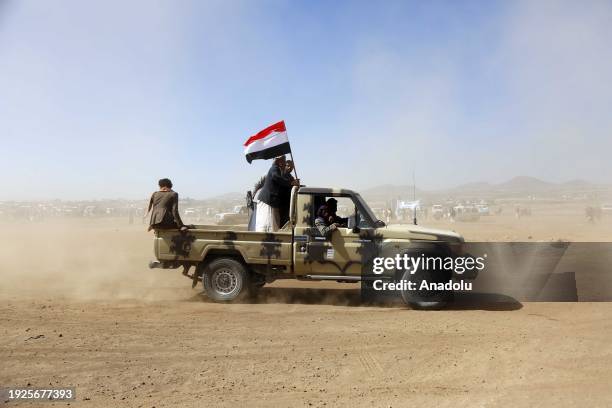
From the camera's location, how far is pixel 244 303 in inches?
332

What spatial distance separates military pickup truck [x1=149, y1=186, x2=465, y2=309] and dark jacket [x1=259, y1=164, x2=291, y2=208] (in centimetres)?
48

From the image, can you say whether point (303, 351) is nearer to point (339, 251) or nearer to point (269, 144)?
point (339, 251)

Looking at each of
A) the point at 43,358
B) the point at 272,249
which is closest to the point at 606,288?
the point at 272,249

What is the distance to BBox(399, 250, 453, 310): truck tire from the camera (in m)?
7.87

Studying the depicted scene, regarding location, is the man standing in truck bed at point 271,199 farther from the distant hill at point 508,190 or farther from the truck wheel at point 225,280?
the distant hill at point 508,190

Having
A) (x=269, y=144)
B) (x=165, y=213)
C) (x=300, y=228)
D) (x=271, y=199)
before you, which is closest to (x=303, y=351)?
(x=300, y=228)

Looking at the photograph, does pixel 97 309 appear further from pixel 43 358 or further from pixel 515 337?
pixel 515 337

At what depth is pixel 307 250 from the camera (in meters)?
8.09

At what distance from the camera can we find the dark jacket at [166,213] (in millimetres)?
8312

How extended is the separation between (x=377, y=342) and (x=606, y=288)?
6033 mm

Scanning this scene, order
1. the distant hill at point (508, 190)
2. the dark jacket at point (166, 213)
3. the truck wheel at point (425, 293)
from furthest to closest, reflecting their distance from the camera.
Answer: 1. the distant hill at point (508, 190)
2. the dark jacket at point (166, 213)
3. the truck wheel at point (425, 293)

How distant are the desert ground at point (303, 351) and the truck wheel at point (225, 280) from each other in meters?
0.26

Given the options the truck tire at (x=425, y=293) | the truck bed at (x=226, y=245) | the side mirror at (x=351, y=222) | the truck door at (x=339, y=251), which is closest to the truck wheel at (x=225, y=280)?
the truck bed at (x=226, y=245)

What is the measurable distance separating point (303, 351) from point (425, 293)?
9.90 feet
